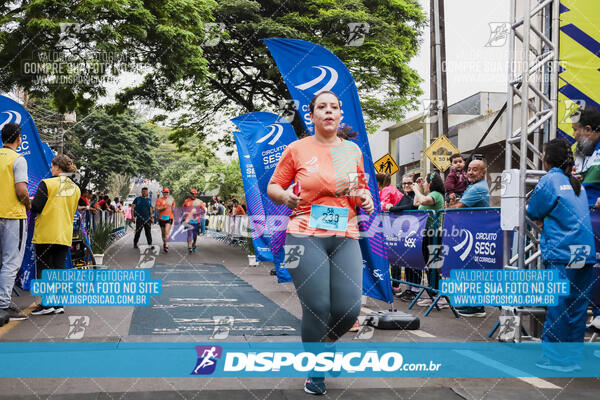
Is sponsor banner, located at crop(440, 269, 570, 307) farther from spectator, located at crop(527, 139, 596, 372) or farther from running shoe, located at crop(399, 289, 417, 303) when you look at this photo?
running shoe, located at crop(399, 289, 417, 303)

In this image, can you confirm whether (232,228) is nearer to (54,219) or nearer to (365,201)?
(54,219)

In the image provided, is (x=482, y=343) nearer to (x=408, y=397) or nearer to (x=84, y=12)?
(x=408, y=397)

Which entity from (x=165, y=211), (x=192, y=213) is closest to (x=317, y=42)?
(x=192, y=213)

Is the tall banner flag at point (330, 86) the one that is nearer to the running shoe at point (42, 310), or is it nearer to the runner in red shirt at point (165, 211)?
the running shoe at point (42, 310)

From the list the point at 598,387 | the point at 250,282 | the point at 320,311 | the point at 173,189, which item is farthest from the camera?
the point at 173,189

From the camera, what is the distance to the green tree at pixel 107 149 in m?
43.0

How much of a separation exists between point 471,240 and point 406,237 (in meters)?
1.57

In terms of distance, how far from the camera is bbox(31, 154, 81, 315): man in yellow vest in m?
7.22

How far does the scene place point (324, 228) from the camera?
4109mm

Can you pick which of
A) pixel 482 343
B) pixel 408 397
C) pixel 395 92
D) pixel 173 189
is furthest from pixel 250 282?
pixel 173 189

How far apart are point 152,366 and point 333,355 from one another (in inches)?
55.9

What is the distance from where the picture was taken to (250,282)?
11.4 meters

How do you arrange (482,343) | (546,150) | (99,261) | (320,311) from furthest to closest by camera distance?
(99,261)
(482,343)
(546,150)
(320,311)

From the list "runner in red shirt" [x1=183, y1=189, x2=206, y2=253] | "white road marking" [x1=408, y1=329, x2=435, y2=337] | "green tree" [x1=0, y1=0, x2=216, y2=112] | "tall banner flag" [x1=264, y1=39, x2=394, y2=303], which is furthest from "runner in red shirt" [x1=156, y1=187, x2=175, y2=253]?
"white road marking" [x1=408, y1=329, x2=435, y2=337]
